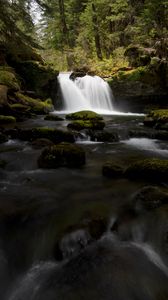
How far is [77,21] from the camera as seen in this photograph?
33594 millimetres

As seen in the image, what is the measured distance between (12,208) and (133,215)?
80.1 inches

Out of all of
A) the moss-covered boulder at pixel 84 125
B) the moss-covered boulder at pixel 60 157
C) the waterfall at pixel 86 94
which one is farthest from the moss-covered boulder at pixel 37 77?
the moss-covered boulder at pixel 60 157

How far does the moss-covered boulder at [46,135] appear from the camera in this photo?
9.59 m

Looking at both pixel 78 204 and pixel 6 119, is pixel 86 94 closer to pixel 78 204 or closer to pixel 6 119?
pixel 6 119

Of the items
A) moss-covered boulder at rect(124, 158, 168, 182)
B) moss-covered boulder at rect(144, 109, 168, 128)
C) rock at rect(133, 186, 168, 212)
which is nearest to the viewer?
rock at rect(133, 186, 168, 212)

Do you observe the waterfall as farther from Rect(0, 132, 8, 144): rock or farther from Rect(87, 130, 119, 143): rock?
Rect(0, 132, 8, 144): rock

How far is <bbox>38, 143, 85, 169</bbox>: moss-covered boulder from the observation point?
720 cm

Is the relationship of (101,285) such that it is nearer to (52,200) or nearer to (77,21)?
(52,200)

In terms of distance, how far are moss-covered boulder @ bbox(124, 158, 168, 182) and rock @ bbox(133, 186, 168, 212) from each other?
0.93 meters

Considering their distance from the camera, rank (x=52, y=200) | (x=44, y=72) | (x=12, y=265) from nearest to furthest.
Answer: (x=12, y=265)
(x=52, y=200)
(x=44, y=72)

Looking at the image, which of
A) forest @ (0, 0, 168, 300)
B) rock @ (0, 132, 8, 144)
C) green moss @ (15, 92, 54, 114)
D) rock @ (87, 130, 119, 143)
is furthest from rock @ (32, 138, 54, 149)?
green moss @ (15, 92, 54, 114)

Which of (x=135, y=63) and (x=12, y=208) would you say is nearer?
(x=12, y=208)

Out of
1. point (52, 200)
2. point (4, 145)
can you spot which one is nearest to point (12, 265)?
point (52, 200)

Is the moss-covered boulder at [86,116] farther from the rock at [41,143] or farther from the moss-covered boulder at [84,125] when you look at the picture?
the rock at [41,143]
